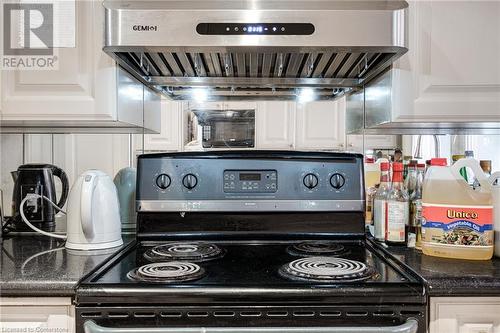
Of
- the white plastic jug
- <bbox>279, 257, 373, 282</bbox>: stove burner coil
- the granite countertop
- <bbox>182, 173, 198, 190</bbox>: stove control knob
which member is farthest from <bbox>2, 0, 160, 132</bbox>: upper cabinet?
the white plastic jug

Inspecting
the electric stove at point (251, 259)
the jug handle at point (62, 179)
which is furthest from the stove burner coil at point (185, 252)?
the jug handle at point (62, 179)

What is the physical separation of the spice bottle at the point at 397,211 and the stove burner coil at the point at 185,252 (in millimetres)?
530

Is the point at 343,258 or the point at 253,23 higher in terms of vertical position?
the point at 253,23

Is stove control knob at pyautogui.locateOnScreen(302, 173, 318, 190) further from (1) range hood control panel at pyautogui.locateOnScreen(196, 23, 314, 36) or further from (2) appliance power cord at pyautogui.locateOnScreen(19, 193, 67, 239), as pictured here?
(2) appliance power cord at pyautogui.locateOnScreen(19, 193, 67, 239)

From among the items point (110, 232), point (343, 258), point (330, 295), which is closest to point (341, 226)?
point (343, 258)

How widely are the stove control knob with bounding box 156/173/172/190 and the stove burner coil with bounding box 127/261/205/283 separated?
34 centimetres

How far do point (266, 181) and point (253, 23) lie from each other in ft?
1.69

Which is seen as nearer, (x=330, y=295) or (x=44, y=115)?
(x=330, y=295)

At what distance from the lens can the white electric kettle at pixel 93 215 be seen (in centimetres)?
110

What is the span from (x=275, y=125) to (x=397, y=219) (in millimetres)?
567

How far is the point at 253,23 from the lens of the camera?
1.00 metres

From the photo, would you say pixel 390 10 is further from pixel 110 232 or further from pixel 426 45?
pixel 110 232

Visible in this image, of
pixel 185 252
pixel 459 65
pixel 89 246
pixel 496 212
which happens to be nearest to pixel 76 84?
pixel 89 246

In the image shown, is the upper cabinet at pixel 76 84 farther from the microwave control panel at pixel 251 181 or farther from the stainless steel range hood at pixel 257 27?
the microwave control panel at pixel 251 181
